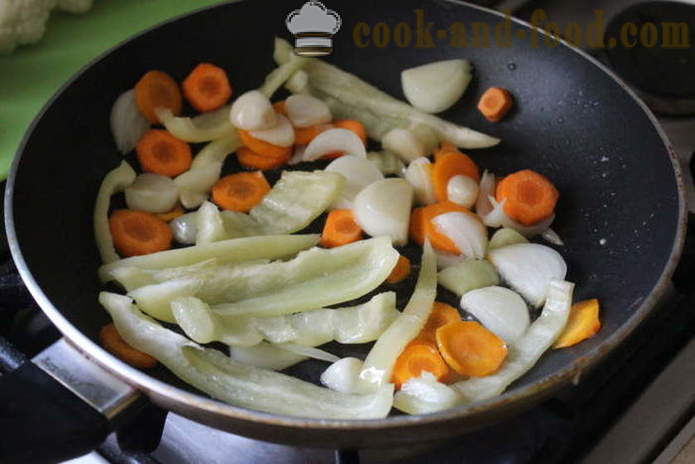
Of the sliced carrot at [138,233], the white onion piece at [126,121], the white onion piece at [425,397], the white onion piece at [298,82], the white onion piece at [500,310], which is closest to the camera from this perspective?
the white onion piece at [425,397]

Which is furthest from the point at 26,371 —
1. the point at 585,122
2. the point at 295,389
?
the point at 585,122

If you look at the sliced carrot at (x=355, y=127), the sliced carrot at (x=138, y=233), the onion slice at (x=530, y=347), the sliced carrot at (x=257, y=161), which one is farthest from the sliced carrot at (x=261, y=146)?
the onion slice at (x=530, y=347)

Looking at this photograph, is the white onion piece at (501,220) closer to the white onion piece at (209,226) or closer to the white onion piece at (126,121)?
the white onion piece at (209,226)

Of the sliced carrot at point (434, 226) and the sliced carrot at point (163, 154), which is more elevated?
the sliced carrot at point (434, 226)

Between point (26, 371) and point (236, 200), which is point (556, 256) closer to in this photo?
point (236, 200)

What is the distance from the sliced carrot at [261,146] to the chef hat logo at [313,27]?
0.68 ft

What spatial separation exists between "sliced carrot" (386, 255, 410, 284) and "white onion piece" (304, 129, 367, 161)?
0.25m

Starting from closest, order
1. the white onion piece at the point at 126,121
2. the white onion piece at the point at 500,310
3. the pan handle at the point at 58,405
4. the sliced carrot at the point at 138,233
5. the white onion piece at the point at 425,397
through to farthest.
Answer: the pan handle at the point at 58,405 < the white onion piece at the point at 425,397 < the white onion piece at the point at 500,310 < the sliced carrot at the point at 138,233 < the white onion piece at the point at 126,121

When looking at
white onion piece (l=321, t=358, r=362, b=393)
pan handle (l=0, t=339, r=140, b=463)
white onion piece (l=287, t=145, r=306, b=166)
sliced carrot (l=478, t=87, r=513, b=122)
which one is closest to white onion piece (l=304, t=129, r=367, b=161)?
white onion piece (l=287, t=145, r=306, b=166)

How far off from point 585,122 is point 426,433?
747mm

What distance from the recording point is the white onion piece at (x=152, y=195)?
130cm

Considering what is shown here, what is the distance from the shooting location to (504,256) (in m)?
1.23

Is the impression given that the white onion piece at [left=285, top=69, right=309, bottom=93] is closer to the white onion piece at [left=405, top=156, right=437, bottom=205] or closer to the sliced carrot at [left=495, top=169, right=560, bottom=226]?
the white onion piece at [left=405, top=156, right=437, bottom=205]

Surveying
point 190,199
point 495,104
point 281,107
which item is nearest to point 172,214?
point 190,199
